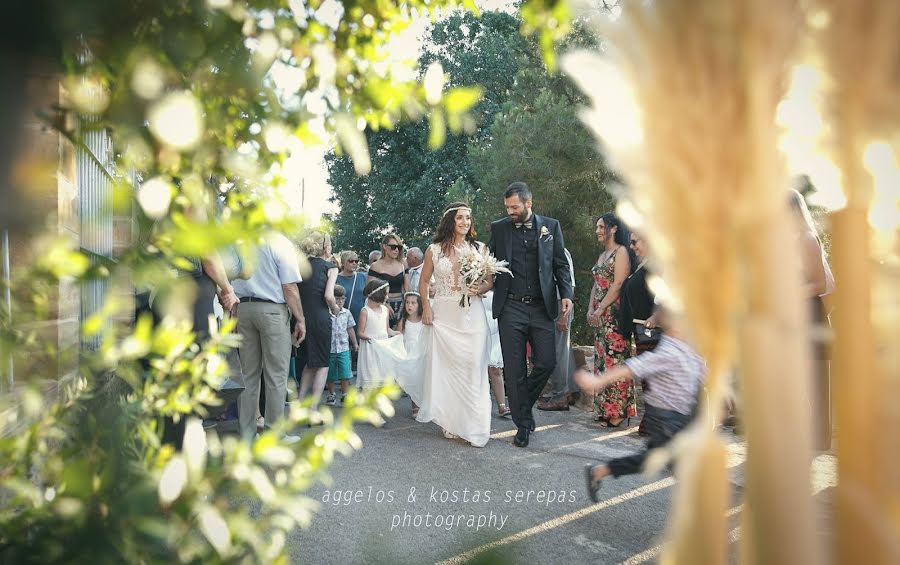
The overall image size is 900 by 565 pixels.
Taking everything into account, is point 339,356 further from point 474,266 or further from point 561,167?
point 561,167

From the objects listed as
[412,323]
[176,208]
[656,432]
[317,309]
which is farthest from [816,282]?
[412,323]

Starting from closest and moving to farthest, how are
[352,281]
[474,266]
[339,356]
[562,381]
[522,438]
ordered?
[522,438] < [474,266] < [562,381] < [339,356] < [352,281]

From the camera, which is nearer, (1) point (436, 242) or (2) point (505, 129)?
(1) point (436, 242)

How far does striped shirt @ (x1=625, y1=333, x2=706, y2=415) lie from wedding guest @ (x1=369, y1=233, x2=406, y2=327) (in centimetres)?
620

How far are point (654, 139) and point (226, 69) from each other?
557 millimetres

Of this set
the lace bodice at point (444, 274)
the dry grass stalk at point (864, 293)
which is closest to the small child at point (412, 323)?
the lace bodice at point (444, 274)

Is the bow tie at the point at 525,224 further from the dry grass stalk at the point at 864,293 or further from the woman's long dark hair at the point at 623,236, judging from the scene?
the dry grass stalk at the point at 864,293

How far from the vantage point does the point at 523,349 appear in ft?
21.5

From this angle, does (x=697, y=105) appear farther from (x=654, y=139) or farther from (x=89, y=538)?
(x=89, y=538)

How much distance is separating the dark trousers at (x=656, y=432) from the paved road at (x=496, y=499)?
0.35m

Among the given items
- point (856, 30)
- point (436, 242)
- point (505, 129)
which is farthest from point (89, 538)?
point (505, 129)

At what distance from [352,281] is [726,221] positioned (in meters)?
9.33

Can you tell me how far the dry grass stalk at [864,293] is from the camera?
764mm

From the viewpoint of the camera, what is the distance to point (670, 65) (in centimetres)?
77
